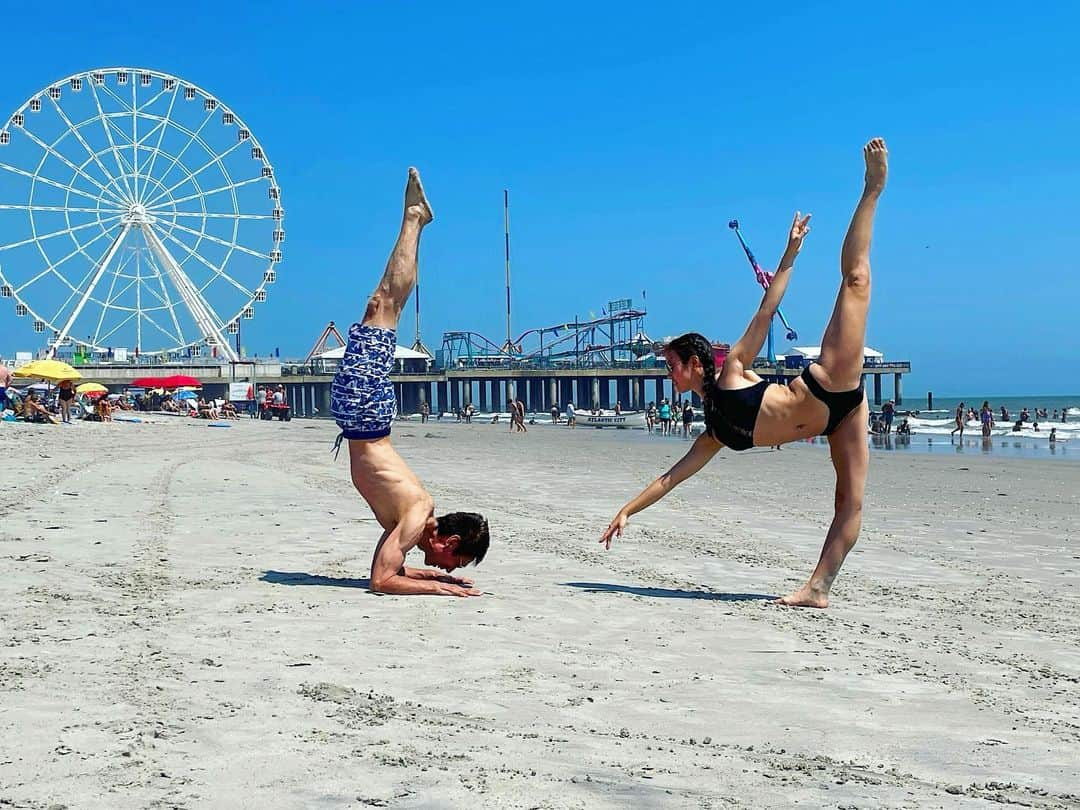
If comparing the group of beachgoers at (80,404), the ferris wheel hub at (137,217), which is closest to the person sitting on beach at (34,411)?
the group of beachgoers at (80,404)

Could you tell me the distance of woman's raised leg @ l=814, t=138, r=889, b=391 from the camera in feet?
15.5

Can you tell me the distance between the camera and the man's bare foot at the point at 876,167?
5027 mm

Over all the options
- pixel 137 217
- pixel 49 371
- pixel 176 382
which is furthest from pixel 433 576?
pixel 176 382

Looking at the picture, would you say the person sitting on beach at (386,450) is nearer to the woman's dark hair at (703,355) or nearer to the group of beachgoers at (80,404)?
the woman's dark hair at (703,355)

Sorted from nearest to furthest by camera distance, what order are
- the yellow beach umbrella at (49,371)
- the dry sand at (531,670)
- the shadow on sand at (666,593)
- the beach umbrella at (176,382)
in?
1. the dry sand at (531,670)
2. the shadow on sand at (666,593)
3. the yellow beach umbrella at (49,371)
4. the beach umbrella at (176,382)

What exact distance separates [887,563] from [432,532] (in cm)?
278

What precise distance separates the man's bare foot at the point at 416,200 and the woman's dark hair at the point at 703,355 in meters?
1.58

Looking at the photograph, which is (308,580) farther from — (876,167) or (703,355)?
(876,167)

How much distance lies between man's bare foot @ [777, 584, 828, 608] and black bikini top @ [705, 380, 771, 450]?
68 cm

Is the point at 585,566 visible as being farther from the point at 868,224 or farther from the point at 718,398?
the point at 868,224

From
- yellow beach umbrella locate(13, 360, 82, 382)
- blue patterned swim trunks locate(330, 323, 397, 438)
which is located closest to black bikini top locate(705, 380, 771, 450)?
blue patterned swim trunks locate(330, 323, 397, 438)

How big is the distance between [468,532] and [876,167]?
2.56 m

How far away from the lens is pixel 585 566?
19.3 ft

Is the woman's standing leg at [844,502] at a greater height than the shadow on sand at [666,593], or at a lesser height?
greater
